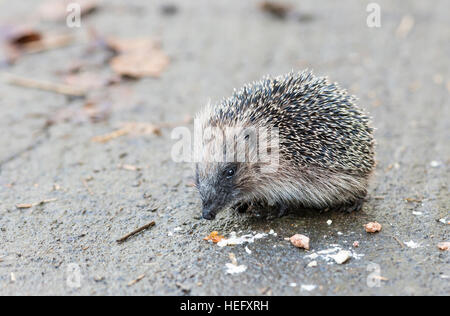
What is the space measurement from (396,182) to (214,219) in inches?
94.5

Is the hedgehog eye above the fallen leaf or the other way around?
above

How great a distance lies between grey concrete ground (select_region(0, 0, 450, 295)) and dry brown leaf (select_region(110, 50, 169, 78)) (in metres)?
0.20

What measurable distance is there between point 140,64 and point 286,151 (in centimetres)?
494

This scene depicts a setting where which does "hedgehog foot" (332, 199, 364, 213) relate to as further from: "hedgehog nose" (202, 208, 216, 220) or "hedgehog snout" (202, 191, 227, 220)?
"hedgehog nose" (202, 208, 216, 220)

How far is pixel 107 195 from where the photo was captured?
5973 mm

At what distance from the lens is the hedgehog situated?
17.4 feet

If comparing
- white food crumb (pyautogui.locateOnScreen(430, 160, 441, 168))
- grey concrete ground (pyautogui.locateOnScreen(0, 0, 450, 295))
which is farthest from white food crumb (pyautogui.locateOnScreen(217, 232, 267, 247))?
white food crumb (pyautogui.locateOnScreen(430, 160, 441, 168))

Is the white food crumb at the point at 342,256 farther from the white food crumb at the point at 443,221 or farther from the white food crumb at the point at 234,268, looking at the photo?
the white food crumb at the point at 443,221

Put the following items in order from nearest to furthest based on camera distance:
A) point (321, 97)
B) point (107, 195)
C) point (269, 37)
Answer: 1. point (321, 97)
2. point (107, 195)
3. point (269, 37)

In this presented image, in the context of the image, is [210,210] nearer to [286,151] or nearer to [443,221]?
[286,151]

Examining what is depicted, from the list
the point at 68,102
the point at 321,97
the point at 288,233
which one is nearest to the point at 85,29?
the point at 68,102

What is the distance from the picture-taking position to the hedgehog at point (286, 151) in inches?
209

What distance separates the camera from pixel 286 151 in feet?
17.7

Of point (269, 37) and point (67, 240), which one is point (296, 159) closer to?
point (67, 240)
